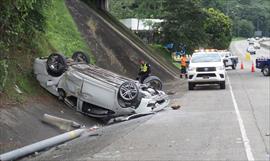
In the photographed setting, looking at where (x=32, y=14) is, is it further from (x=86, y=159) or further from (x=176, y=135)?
(x=86, y=159)

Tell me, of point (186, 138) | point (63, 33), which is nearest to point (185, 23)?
point (63, 33)

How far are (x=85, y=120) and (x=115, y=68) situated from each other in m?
13.3

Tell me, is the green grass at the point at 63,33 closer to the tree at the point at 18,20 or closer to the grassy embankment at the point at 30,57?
the grassy embankment at the point at 30,57

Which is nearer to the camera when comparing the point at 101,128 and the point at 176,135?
the point at 176,135

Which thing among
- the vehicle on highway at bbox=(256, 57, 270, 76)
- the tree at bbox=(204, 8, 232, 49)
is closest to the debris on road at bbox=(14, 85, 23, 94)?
the vehicle on highway at bbox=(256, 57, 270, 76)

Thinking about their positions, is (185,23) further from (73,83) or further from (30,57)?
(73,83)

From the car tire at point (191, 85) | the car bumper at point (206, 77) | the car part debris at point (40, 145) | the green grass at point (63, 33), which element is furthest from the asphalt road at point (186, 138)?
the car tire at point (191, 85)

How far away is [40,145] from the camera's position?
38.7 ft

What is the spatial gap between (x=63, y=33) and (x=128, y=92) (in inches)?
421

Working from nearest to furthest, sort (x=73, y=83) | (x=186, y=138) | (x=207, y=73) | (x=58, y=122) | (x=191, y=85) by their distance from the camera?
1. (x=186, y=138)
2. (x=58, y=122)
3. (x=73, y=83)
4. (x=207, y=73)
5. (x=191, y=85)

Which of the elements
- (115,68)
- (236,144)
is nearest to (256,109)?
(236,144)

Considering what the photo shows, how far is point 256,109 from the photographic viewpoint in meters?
17.3

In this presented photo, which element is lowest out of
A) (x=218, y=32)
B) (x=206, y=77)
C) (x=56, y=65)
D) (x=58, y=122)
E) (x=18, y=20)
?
(x=218, y=32)

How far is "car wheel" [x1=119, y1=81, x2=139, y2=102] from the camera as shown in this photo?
16500mm
